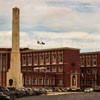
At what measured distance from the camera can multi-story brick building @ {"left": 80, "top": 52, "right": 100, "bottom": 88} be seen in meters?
158

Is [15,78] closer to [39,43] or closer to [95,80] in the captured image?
[39,43]

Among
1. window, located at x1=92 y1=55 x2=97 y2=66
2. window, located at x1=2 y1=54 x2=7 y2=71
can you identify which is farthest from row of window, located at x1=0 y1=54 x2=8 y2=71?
window, located at x1=92 y1=55 x2=97 y2=66

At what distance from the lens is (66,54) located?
136625mm

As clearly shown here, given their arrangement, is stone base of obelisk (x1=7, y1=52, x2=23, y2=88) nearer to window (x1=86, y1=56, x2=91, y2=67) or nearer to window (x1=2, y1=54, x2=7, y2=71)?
window (x1=2, y1=54, x2=7, y2=71)

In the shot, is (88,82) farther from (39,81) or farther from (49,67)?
(39,81)

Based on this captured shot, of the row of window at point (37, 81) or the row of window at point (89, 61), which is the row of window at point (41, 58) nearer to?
the row of window at point (37, 81)

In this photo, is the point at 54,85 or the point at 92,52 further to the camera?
the point at 92,52

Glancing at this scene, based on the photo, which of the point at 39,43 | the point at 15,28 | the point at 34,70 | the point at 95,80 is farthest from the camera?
the point at 95,80

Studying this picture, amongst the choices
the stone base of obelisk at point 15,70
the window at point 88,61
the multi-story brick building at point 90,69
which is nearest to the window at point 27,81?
the stone base of obelisk at point 15,70

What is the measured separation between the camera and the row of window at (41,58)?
139450 millimetres

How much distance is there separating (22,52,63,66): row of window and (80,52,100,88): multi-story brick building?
20243 mm

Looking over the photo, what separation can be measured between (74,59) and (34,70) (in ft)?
56.2

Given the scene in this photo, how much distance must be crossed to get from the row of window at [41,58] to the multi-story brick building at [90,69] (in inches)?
797

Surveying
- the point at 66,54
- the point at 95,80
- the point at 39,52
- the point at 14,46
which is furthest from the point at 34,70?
the point at 14,46
